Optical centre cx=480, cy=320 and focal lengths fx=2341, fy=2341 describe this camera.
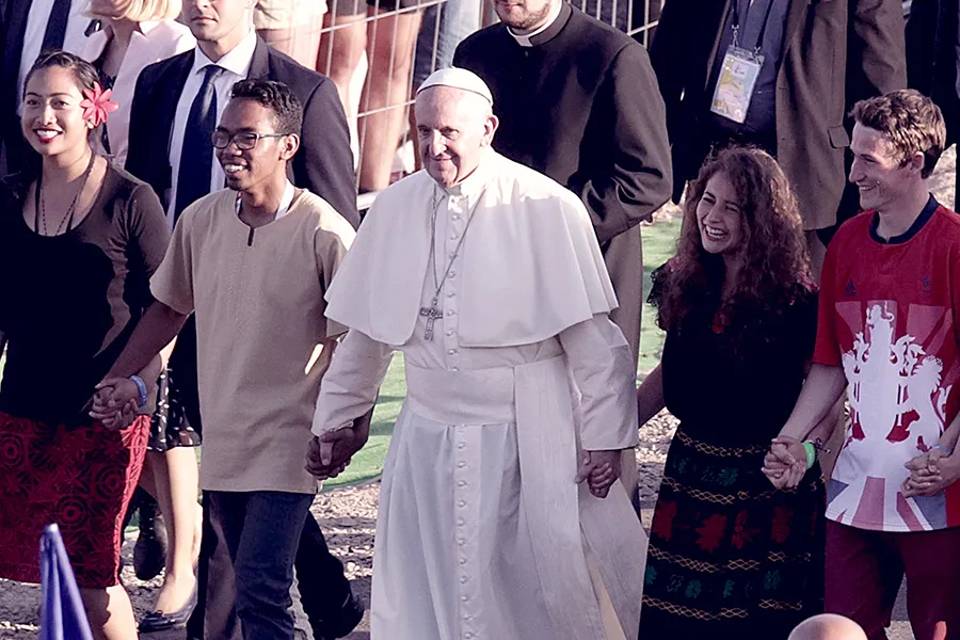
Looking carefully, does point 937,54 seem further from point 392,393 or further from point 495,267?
point 392,393

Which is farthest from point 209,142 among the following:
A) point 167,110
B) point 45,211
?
point 45,211

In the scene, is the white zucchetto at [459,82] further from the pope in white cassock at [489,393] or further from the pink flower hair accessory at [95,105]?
the pink flower hair accessory at [95,105]

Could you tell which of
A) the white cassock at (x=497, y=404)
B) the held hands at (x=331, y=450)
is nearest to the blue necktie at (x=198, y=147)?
the white cassock at (x=497, y=404)

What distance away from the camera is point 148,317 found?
645cm

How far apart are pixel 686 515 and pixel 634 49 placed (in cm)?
153

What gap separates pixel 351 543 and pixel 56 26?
2048 millimetres

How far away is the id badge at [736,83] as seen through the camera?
7.32m

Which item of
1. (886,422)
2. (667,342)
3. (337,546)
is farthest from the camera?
(337,546)

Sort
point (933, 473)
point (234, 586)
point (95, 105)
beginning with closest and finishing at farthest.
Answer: point (933, 473)
point (234, 586)
point (95, 105)

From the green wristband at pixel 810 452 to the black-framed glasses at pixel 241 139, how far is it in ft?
5.56

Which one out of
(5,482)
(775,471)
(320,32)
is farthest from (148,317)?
(320,32)

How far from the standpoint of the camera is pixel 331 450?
20.0 ft

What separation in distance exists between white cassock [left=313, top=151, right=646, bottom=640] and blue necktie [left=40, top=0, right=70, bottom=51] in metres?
2.36

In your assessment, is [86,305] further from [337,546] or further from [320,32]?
[320,32]
